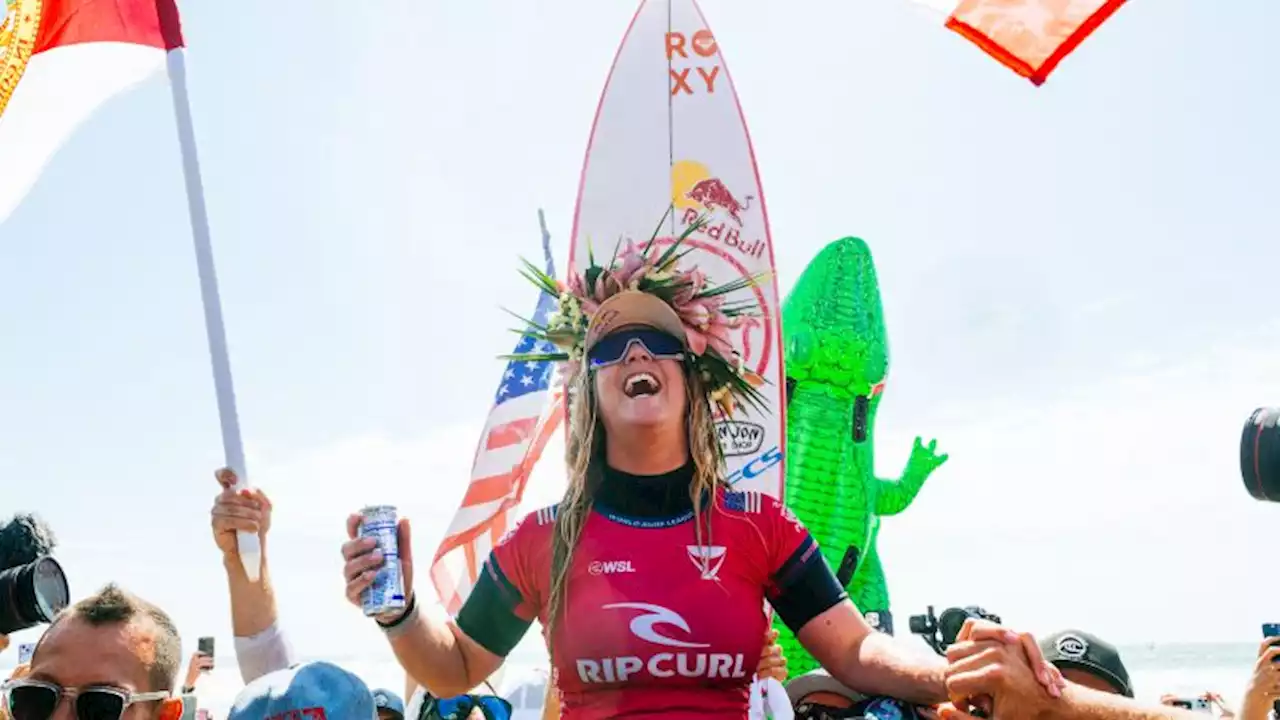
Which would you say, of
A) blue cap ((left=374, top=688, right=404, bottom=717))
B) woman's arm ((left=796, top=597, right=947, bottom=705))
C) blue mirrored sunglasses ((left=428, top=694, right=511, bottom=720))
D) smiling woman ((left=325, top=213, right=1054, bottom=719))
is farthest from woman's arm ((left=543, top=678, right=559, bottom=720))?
blue cap ((left=374, top=688, right=404, bottom=717))

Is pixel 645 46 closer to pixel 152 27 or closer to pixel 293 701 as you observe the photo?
pixel 152 27

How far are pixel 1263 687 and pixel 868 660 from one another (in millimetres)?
1907

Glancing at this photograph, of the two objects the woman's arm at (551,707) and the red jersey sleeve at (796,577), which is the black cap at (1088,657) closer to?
the red jersey sleeve at (796,577)

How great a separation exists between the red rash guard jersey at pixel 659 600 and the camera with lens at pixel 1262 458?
87 cm

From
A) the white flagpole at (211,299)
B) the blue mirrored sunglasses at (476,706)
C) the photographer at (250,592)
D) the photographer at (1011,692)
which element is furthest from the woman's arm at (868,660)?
the blue mirrored sunglasses at (476,706)

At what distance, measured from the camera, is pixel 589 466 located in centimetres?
270

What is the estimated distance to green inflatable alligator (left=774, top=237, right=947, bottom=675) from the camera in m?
8.40

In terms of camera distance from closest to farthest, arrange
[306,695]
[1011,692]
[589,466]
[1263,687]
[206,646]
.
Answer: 1. [1011,692]
2. [306,695]
3. [589,466]
4. [1263,687]
5. [206,646]

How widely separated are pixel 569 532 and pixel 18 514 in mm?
1747

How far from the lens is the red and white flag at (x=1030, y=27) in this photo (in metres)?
3.98

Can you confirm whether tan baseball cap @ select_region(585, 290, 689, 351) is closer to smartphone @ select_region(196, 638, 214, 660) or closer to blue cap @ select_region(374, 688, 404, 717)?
blue cap @ select_region(374, 688, 404, 717)

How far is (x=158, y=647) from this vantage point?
2.44 m

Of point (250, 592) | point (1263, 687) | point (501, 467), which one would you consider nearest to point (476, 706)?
point (250, 592)

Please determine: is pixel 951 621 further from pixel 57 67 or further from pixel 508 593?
pixel 57 67
